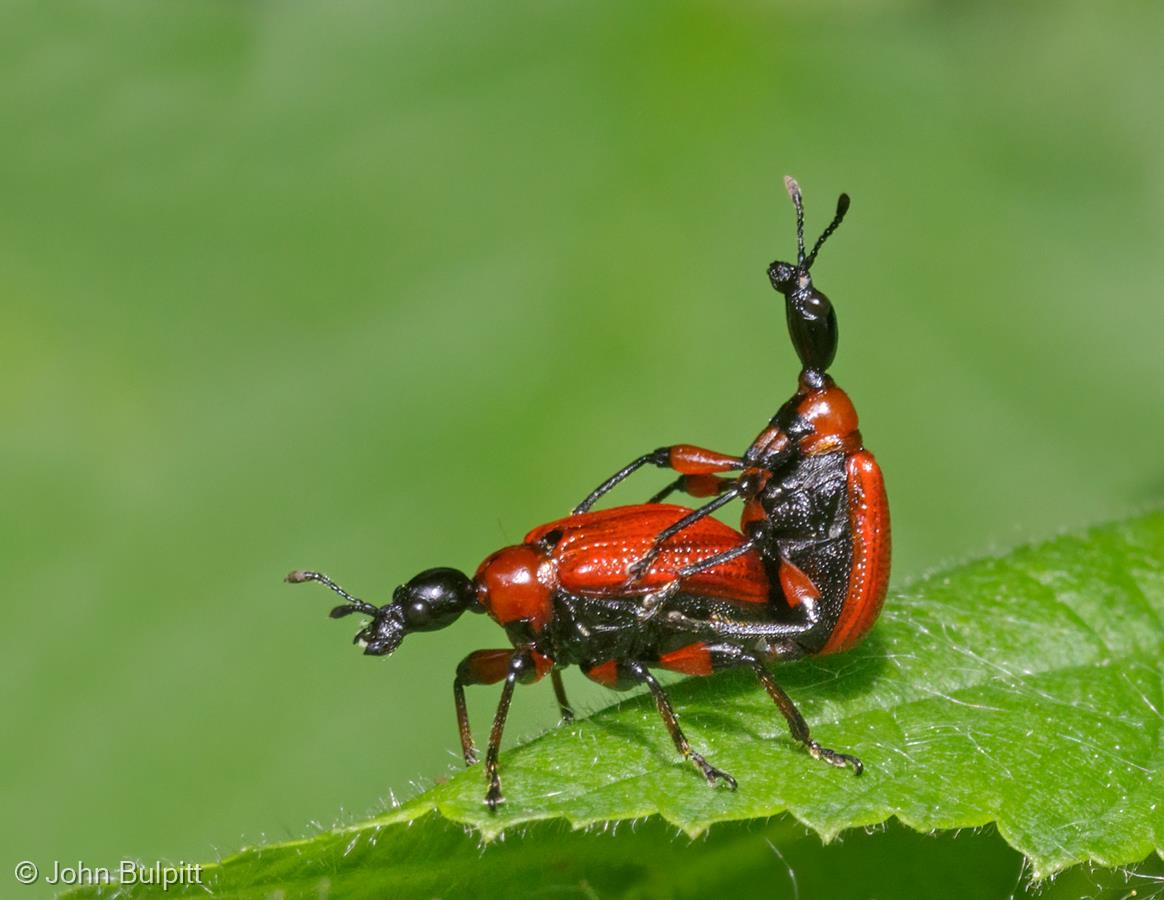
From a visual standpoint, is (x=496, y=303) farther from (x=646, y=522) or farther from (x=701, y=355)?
(x=646, y=522)

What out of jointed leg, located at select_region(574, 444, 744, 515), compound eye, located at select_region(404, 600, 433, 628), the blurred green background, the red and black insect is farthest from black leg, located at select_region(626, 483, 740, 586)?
the blurred green background

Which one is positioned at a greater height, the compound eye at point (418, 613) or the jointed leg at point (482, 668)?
the compound eye at point (418, 613)

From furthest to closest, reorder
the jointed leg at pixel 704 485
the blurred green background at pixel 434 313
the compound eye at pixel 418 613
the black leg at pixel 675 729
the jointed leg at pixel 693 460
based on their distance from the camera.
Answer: the blurred green background at pixel 434 313 < the jointed leg at pixel 704 485 < the jointed leg at pixel 693 460 < the compound eye at pixel 418 613 < the black leg at pixel 675 729

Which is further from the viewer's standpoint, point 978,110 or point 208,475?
point 978,110

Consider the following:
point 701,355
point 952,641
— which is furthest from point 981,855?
point 701,355

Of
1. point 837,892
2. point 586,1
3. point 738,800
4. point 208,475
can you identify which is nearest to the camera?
point 738,800

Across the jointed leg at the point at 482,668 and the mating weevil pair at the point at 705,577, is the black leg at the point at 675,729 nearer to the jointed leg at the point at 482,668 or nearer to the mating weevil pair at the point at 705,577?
the mating weevil pair at the point at 705,577

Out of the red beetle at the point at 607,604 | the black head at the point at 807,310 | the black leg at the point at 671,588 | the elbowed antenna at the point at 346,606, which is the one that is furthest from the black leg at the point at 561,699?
the black head at the point at 807,310
